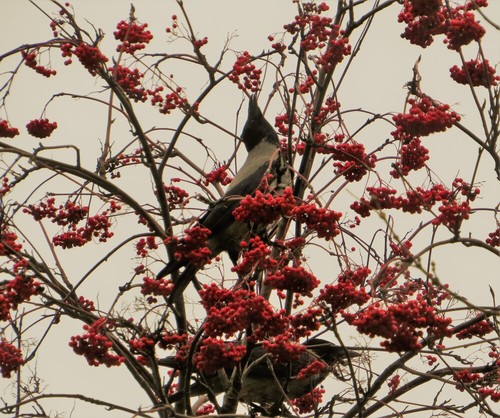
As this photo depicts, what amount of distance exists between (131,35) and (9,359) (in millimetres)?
2255

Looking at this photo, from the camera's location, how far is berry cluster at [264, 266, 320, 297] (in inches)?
157

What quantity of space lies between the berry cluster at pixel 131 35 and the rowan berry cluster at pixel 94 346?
2.24 meters

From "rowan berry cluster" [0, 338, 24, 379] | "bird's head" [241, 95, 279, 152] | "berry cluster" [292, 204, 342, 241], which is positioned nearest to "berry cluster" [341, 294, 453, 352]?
"berry cluster" [292, 204, 342, 241]

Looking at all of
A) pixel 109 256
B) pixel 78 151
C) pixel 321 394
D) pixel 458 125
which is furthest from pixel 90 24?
pixel 321 394

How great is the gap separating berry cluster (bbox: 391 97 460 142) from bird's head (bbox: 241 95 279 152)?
3213mm

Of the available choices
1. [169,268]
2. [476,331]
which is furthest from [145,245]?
[476,331]

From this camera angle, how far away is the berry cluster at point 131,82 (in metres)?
6.10

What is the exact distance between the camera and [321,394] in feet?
21.9

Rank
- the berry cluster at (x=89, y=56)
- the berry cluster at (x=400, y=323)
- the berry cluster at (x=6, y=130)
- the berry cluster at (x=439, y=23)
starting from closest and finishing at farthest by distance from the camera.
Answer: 1. the berry cluster at (x=400, y=323)
2. the berry cluster at (x=439, y=23)
3. the berry cluster at (x=89, y=56)
4. the berry cluster at (x=6, y=130)

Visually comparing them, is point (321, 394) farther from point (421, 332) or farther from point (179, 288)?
point (421, 332)

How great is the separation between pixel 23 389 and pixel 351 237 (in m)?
2.56

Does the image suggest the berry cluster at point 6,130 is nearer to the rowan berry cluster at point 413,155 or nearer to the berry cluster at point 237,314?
the berry cluster at point 237,314

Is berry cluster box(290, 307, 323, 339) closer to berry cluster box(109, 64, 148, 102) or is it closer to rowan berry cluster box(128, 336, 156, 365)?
rowan berry cluster box(128, 336, 156, 365)

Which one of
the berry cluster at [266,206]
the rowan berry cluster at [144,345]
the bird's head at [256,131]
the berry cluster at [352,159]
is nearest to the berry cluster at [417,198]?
the berry cluster at [352,159]
